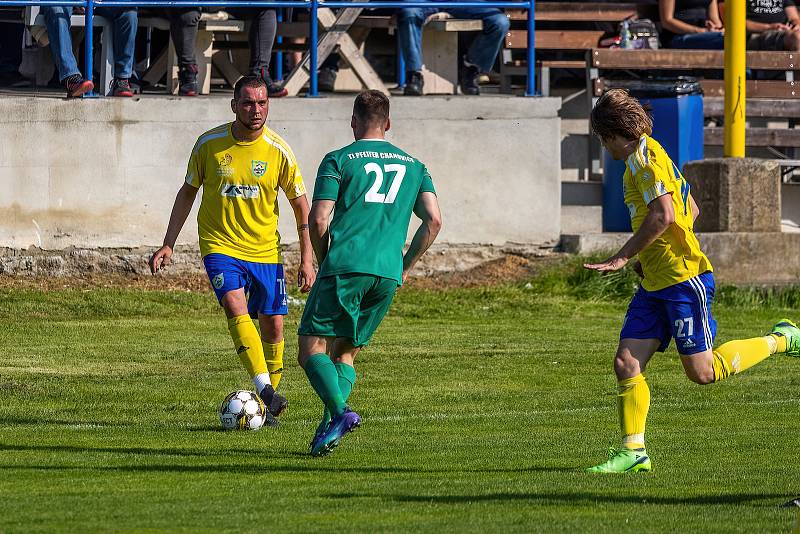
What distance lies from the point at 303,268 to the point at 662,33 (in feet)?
44.0

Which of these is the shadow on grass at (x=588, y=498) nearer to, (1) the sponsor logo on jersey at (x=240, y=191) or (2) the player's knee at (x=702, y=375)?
(2) the player's knee at (x=702, y=375)

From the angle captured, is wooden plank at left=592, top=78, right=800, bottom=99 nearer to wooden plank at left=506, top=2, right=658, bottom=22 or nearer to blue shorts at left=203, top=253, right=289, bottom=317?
wooden plank at left=506, top=2, right=658, bottom=22

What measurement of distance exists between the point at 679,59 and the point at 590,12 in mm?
1796

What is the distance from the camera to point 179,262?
17234 mm

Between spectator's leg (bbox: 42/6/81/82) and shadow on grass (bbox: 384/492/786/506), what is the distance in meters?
10.9

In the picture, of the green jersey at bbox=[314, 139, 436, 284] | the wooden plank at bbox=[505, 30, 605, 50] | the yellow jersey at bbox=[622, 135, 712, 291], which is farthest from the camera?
the wooden plank at bbox=[505, 30, 605, 50]

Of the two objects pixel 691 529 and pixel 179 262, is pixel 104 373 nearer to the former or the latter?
pixel 179 262

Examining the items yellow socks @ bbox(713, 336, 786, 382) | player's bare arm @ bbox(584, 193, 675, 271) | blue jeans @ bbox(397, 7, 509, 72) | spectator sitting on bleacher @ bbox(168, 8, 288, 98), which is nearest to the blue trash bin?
blue jeans @ bbox(397, 7, 509, 72)

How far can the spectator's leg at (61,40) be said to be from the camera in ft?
54.1

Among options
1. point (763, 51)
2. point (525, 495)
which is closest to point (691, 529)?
point (525, 495)

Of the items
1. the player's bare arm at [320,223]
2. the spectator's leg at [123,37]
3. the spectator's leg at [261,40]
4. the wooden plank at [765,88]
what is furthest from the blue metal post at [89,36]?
the player's bare arm at [320,223]

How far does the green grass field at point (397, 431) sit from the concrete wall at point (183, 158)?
1.35 m

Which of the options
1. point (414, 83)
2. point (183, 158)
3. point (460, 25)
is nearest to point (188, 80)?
point (183, 158)

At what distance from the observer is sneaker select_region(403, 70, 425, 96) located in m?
17.5
